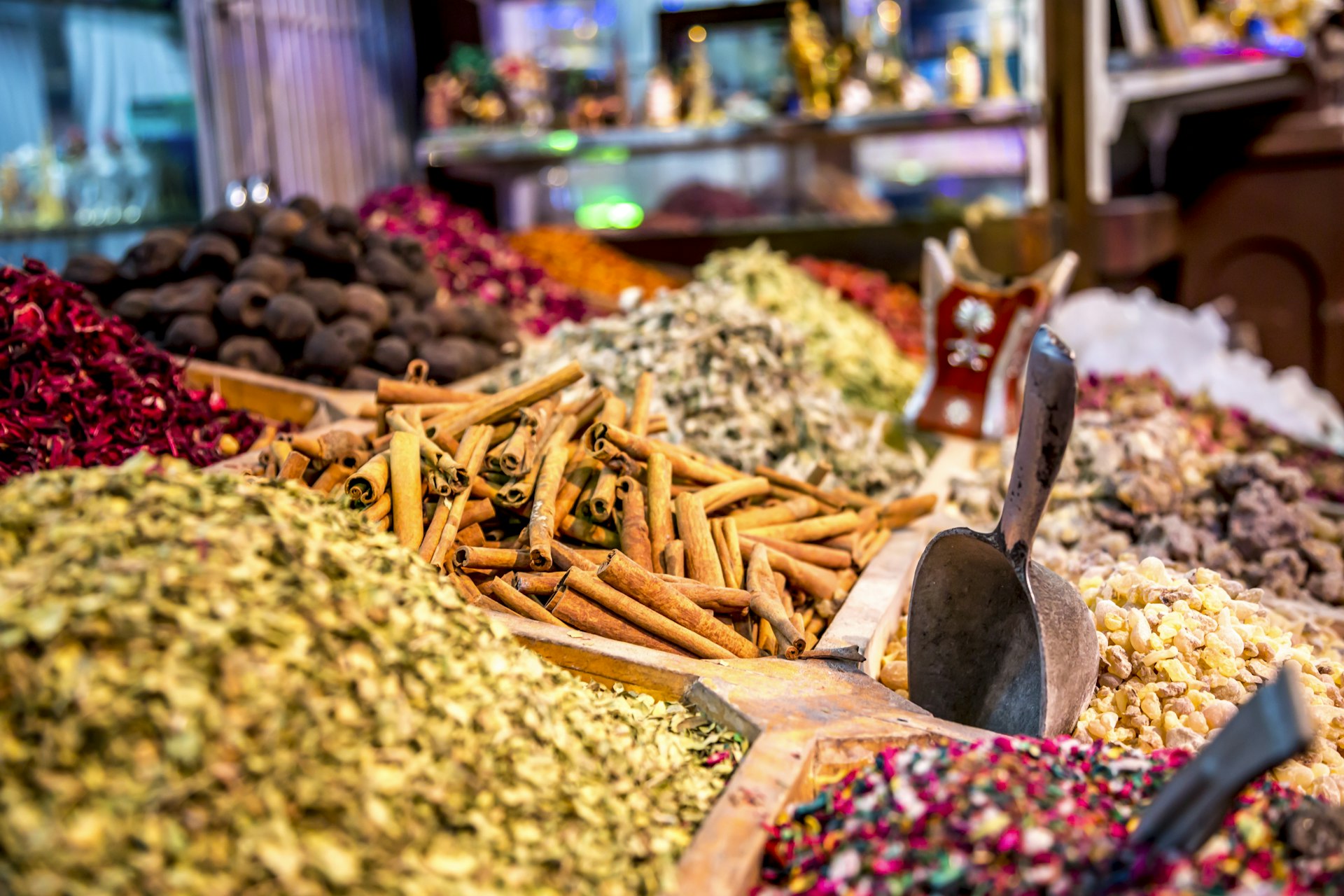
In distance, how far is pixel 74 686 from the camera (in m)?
0.83

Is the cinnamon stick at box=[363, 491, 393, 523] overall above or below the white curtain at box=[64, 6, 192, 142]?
below

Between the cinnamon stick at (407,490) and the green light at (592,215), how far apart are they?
3737 millimetres

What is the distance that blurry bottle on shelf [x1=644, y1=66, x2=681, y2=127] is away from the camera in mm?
4648

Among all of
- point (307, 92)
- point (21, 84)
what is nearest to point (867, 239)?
point (307, 92)

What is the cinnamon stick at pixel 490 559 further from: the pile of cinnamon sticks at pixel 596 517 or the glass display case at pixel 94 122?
the glass display case at pixel 94 122

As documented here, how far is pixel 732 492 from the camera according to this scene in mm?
1853

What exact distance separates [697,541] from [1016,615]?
496mm

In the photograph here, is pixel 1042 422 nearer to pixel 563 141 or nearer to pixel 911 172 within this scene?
pixel 563 141

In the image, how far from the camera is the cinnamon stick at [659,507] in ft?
5.34

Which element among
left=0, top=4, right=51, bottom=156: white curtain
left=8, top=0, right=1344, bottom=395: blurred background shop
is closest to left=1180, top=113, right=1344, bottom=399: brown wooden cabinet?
left=8, top=0, right=1344, bottom=395: blurred background shop

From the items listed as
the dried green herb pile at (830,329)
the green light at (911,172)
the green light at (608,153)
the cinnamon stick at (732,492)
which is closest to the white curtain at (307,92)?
the green light at (608,153)

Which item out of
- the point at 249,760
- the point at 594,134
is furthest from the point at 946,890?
the point at 594,134

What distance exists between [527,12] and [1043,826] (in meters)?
5.20

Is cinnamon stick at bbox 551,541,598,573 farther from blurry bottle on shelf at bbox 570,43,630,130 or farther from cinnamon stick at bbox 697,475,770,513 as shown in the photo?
blurry bottle on shelf at bbox 570,43,630,130
